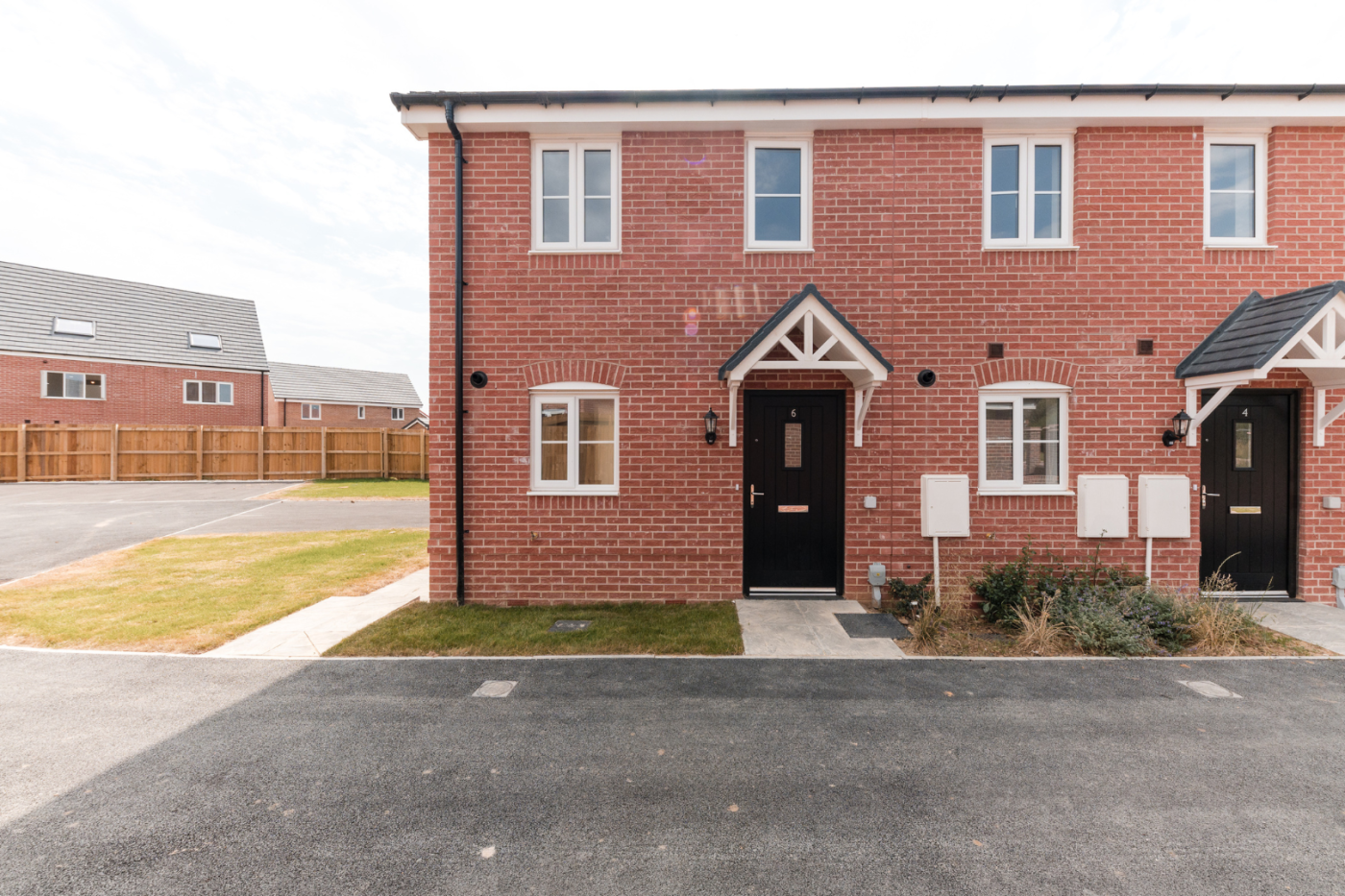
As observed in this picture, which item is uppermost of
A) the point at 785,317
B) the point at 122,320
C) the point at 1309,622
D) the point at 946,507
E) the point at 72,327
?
the point at 122,320

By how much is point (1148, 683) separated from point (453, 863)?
5.71 m

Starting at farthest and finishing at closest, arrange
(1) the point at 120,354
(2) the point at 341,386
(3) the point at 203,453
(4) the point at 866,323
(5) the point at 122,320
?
(2) the point at 341,386 → (5) the point at 122,320 → (1) the point at 120,354 → (3) the point at 203,453 → (4) the point at 866,323

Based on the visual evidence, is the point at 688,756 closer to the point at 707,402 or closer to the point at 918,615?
the point at 918,615

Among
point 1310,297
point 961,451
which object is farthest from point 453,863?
point 1310,297

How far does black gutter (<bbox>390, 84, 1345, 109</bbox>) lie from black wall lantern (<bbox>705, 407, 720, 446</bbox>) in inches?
155

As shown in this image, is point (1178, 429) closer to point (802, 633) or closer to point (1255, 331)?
point (1255, 331)

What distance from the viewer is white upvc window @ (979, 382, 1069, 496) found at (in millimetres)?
6992

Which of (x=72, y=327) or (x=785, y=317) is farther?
(x=72, y=327)

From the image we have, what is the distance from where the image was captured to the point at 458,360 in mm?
7043

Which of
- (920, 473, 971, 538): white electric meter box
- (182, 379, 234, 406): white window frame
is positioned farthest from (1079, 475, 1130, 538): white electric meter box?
(182, 379, 234, 406): white window frame

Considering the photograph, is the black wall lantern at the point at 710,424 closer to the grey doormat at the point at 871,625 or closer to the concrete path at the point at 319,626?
the grey doormat at the point at 871,625

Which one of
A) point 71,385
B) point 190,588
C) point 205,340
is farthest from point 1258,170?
point 205,340

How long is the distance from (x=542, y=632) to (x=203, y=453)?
24.4 m

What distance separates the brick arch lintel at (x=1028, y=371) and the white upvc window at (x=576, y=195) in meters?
5.13
